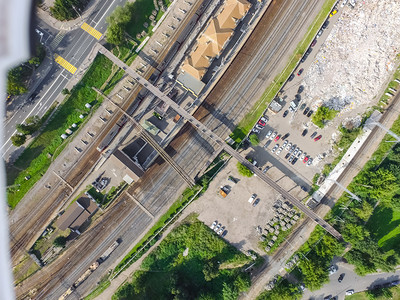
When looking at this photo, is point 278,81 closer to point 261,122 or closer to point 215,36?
point 261,122

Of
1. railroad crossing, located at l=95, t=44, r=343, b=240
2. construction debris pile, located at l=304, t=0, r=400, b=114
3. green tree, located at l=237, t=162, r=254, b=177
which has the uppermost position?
construction debris pile, located at l=304, t=0, r=400, b=114

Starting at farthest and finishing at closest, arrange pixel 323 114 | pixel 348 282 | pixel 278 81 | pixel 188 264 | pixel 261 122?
pixel 348 282
pixel 188 264
pixel 261 122
pixel 278 81
pixel 323 114

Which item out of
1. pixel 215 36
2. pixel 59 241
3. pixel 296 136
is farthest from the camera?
pixel 296 136

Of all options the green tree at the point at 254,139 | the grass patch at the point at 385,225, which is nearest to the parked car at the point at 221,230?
the green tree at the point at 254,139

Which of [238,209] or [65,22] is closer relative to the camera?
[65,22]

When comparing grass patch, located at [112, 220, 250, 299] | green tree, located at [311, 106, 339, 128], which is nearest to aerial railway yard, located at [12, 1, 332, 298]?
grass patch, located at [112, 220, 250, 299]

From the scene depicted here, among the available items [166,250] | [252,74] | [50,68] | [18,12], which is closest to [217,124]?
[252,74]

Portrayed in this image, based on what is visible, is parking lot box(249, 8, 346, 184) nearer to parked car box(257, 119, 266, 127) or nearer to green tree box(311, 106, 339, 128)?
parked car box(257, 119, 266, 127)

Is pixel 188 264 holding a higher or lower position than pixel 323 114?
lower

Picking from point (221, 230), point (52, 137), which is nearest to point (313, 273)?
point (221, 230)
